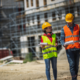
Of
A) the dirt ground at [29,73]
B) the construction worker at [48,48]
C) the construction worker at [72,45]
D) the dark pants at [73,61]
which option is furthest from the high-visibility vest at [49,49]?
the dirt ground at [29,73]

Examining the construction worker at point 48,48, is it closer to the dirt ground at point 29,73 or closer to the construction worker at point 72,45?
the construction worker at point 72,45

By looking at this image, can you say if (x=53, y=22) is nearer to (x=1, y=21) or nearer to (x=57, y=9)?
(x=57, y=9)

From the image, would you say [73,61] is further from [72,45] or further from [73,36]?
[73,36]

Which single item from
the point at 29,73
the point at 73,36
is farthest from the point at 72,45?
the point at 29,73

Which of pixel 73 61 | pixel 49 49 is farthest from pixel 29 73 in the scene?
pixel 73 61

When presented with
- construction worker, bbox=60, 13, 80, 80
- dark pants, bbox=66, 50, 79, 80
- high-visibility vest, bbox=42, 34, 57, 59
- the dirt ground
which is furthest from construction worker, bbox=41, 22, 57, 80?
the dirt ground

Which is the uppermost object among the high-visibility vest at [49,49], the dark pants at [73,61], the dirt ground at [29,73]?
the high-visibility vest at [49,49]

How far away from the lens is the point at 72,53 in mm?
4500

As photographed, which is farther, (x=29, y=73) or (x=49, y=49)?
(x=29, y=73)

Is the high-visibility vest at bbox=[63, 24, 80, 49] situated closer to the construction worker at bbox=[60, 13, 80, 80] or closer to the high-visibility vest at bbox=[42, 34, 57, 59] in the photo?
the construction worker at bbox=[60, 13, 80, 80]

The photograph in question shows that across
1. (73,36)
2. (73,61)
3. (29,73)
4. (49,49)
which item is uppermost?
(73,36)

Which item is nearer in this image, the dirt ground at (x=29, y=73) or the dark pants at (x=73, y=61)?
the dark pants at (x=73, y=61)

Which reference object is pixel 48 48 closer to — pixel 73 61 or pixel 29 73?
pixel 73 61

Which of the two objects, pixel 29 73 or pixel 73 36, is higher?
pixel 73 36
